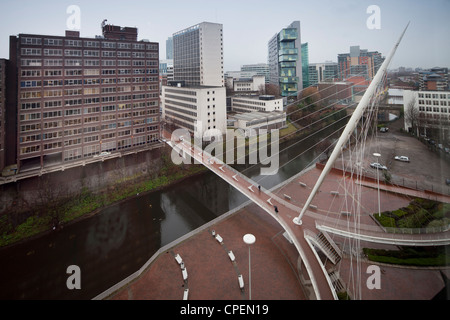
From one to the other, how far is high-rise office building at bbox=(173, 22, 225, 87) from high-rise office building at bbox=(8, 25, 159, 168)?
464 inches

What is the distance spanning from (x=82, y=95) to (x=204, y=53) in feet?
54.9

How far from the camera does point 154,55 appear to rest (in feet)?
55.8

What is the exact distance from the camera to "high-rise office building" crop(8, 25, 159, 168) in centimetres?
1286

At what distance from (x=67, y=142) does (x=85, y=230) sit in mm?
6027

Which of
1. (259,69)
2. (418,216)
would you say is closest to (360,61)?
(259,69)

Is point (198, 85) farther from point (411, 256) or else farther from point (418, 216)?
point (411, 256)

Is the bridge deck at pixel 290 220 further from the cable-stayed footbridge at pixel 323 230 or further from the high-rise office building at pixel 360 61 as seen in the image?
the high-rise office building at pixel 360 61

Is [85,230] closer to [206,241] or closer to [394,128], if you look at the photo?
[206,241]

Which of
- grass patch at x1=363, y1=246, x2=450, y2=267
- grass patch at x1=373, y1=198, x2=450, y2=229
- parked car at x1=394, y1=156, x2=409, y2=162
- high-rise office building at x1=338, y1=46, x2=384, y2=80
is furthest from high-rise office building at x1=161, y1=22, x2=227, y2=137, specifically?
high-rise office building at x1=338, y1=46, x2=384, y2=80

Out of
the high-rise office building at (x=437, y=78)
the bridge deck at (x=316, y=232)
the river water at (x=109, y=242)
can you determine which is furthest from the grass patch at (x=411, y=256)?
the river water at (x=109, y=242)

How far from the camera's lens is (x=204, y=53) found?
27922 millimetres

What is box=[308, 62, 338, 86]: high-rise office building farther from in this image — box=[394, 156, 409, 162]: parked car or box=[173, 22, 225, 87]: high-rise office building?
box=[394, 156, 409, 162]: parked car

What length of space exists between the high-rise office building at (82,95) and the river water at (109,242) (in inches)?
192
